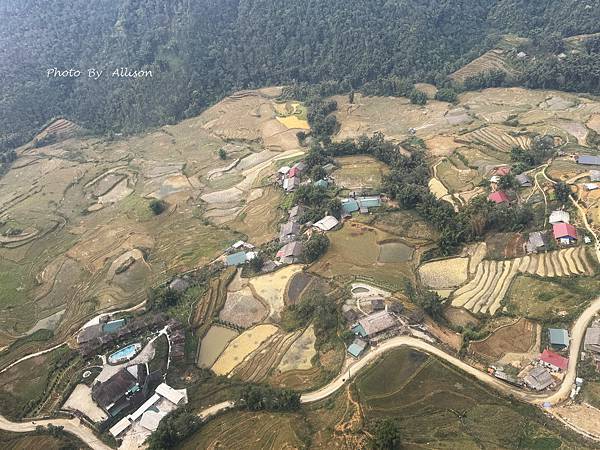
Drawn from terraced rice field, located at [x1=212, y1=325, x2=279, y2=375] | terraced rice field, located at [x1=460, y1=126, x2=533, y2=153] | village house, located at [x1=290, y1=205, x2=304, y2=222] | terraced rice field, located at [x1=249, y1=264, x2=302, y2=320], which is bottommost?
terraced rice field, located at [x1=212, y1=325, x2=279, y2=375]

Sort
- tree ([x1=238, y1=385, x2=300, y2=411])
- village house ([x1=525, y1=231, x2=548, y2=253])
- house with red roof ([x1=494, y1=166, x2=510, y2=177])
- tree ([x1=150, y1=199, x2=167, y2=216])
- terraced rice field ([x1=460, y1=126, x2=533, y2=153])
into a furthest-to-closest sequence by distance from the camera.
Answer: tree ([x1=150, y1=199, x2=167, y2=216]), terraced rice field ([x1=460, y1=126, x2=533, y2=153]), house with red roof ([x1=494, y1=166, x2=510, y2=177]), village house ([x1=525, y1=231, x2=548, y2=253]), tree ([x1=238, y1=385, x2=300, y2=411])

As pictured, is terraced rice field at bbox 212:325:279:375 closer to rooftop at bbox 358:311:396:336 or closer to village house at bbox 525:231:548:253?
rooftop at bbox 358:311:396:336

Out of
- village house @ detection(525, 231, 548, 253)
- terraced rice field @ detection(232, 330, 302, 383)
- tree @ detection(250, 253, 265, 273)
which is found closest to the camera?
terraced rice field @ detection(232, 330, 302, 383)

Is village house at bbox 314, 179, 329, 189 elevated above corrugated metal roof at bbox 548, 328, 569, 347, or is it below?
above

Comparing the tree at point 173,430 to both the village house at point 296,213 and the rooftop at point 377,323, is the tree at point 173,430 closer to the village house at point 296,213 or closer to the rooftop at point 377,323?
the rooftop at point 377,323

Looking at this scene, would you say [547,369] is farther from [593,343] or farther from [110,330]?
[110,330]

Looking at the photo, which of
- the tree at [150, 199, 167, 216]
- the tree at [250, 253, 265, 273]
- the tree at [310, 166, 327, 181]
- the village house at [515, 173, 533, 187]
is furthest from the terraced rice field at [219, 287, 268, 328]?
the village house at [515, 173, 533, 187]

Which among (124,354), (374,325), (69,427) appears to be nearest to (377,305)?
(374,325)
